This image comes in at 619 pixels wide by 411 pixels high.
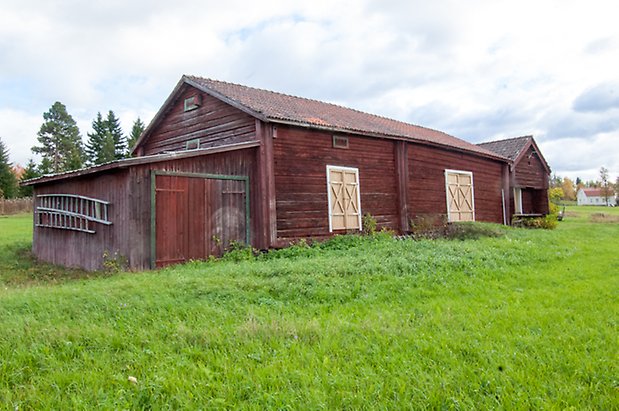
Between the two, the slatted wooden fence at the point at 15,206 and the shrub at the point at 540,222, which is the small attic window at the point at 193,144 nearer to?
the shrub at the point at 540,222

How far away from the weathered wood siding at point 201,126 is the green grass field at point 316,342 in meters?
5.96

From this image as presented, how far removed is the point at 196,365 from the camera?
376 cm

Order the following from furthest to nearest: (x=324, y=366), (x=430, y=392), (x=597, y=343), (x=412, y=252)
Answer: (x=412, y=252) < (x=597, y=343) < (x=324, y=366) < (x=430, y=392)

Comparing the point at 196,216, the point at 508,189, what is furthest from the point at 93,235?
the point at 508,189

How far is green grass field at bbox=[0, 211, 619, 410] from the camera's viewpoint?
323 centimetres

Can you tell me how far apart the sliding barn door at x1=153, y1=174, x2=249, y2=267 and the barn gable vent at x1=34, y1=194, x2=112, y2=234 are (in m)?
1.31

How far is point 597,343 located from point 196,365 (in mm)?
3849

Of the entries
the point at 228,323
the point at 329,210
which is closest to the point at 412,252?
the point at 329,210

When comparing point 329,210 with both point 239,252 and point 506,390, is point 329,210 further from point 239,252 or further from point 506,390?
point 506,390

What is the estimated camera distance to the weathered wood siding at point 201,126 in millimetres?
12320

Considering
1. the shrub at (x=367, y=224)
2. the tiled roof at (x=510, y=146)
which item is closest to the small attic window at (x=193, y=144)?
the shrub at (x=367, y=224)

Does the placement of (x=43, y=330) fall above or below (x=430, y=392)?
above

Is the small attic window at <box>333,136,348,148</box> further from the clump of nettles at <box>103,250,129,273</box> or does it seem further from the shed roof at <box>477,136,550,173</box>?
the shed roof at <box>477,136,550,173</box>

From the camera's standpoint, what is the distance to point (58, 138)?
152ft
